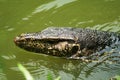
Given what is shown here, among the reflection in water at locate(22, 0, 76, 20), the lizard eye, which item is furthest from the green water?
the lizard eye

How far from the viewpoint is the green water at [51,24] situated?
188 inches

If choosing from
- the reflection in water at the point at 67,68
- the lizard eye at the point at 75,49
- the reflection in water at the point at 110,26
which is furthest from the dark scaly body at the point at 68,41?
the reflection in water at the point at 110,26

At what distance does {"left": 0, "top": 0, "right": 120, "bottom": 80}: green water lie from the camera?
15.7 ft

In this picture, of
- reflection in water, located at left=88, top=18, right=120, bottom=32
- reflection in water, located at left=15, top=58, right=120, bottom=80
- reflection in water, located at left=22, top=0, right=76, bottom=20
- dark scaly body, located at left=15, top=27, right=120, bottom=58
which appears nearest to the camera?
reflection in water, located at left=15, top=58, right=120, bottom=80

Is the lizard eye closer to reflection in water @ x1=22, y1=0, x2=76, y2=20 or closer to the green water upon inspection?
the green water

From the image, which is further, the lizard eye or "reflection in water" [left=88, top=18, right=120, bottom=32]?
"reflection in water" [left=88, top=18, right=120, bottom=32]

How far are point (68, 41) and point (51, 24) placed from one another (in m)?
1.77

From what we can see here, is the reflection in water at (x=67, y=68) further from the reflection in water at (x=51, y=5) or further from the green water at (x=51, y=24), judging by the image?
the reflection in water at (x=51, y=5)

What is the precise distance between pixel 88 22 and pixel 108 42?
5.00 ft

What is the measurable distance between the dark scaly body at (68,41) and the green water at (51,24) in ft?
0.66

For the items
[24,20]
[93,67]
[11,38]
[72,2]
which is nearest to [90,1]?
[72,2]

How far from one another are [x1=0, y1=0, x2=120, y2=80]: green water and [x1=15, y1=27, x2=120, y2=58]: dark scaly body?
202mm

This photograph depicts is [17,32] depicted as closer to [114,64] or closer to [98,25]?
[98,25]

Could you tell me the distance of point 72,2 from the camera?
729cm
